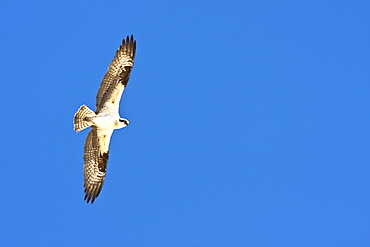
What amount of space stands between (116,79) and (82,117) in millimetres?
1255

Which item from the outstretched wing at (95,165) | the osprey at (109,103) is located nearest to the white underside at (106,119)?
the osprey at (109,103)

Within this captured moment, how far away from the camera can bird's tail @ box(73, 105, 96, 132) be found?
48.7 ft

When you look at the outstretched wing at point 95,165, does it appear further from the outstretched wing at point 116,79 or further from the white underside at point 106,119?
the outstretched wing at point 116,79

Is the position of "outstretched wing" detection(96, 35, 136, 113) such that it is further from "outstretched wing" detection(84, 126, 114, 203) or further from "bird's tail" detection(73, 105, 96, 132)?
"outstretched wing" detection(84, 126, 114, 203)

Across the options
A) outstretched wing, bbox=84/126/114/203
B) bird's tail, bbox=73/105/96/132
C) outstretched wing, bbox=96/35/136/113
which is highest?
outstretched wing, bbox=96/35/136/113

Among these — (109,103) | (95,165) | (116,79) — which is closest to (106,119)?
(109,103)

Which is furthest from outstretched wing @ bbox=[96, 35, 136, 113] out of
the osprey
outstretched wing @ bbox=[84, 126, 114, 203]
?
outstretched wing @ bbox=[84, 126, 114, 203]

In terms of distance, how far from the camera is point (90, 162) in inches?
618

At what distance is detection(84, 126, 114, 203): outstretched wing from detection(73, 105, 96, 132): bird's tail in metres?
0.78

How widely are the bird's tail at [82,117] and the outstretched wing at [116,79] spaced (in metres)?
0.22

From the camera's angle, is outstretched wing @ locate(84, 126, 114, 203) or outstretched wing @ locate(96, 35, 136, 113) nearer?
outstretched wing @ locate(96, 35, 136, 113)

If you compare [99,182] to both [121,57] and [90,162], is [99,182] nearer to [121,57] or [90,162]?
[90,162]

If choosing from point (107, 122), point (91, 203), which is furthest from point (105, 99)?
point (91, 203)

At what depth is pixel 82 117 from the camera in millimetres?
14883
